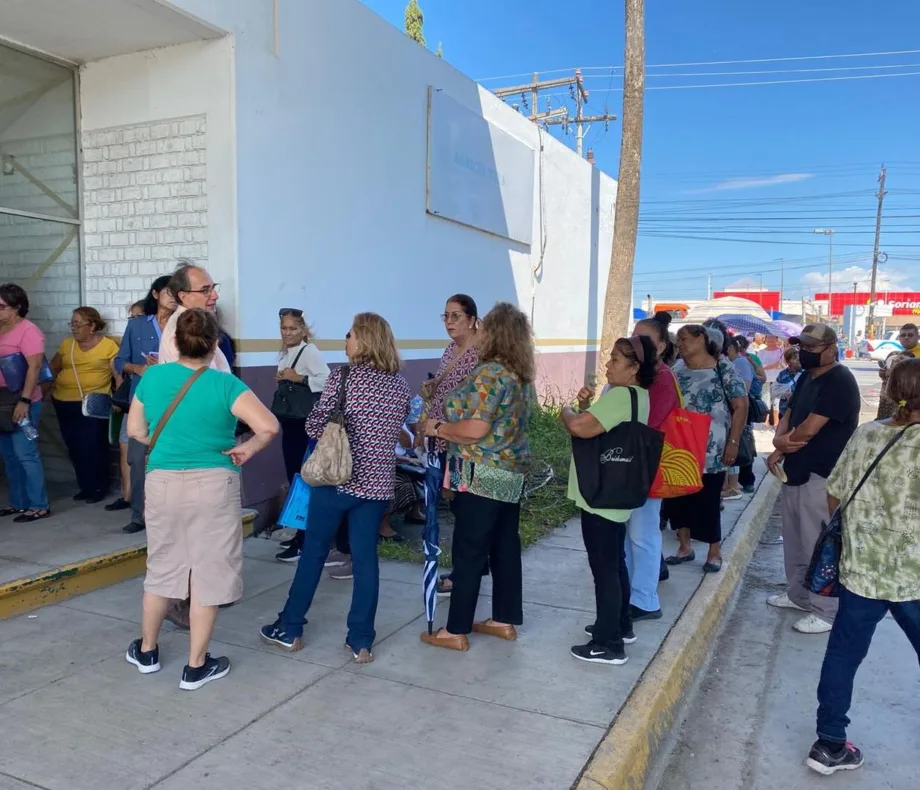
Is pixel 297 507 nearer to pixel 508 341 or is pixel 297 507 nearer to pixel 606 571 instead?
pixel 508 341

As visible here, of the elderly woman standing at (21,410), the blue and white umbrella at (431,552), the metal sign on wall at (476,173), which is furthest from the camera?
the metal sign on wall at (476,173)

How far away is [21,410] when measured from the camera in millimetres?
5523

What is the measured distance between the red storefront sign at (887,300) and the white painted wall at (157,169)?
7994 centimetres

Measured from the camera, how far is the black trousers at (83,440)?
6262 mm

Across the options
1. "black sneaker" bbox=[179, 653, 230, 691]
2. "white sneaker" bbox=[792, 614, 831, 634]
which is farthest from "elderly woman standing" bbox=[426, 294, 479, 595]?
"white sneaker" bbox=[792, 614, 831, 634]

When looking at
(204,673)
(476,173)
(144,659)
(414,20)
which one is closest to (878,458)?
(204,673)

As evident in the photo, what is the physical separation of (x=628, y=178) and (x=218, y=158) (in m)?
7.61

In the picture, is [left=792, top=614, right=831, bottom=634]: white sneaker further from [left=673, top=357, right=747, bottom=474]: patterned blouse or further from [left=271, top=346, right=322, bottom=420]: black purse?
[left=271, top=346, right=322, bottom=420]: black purse

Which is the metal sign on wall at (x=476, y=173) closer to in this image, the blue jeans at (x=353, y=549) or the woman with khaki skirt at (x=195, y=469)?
the blue jeans at (x=353, y=549)

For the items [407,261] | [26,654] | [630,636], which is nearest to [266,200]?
[407,261]

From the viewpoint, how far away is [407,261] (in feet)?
27.9

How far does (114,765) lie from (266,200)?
176 inches

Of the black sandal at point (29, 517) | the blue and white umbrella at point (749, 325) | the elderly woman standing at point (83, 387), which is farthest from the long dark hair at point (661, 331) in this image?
the blue and white umbrella at point (749, 325)

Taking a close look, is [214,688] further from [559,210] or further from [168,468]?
[559,210]
